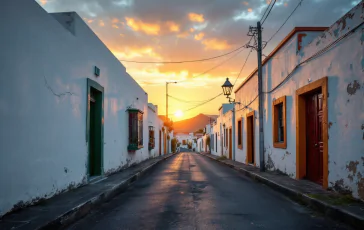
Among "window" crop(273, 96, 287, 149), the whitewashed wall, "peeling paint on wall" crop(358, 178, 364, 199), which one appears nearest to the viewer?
"peeling paint on wall" crop(358, 178, 364, 199)

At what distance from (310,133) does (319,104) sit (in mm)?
975

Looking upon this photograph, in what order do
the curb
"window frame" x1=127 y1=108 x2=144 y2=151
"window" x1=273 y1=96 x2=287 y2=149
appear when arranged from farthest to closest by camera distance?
"window frame" x1=127 y1=108 x2=144 y2=151
"window" x1=273 y1=96 x2=287 y2=149
the curb

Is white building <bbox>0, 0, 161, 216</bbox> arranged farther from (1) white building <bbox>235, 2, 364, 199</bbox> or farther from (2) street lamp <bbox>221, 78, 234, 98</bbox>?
(2) street lamp <bbox>221, 78, 234, 98</bbox>

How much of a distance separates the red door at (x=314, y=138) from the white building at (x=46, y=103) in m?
5.94

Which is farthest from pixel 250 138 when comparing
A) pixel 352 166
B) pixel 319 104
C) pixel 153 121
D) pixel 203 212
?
pixel 153 121

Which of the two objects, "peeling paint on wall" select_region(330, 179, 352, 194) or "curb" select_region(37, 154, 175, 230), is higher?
"peeling paint on wall" select_region(330, 179, 352, 194)

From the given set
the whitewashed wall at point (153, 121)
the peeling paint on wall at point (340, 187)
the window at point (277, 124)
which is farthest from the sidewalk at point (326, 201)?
the whitewashed wall at point (153, 121)

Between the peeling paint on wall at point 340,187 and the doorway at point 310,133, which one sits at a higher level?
the doorway at point 310,133

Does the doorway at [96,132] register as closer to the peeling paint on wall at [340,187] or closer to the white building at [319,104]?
the white building at [319,104]

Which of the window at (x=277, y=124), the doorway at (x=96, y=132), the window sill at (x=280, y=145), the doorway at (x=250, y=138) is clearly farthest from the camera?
the doorway at (x=250, y=138)

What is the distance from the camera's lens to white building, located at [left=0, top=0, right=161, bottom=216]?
15.5 feet

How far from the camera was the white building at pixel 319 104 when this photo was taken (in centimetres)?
585

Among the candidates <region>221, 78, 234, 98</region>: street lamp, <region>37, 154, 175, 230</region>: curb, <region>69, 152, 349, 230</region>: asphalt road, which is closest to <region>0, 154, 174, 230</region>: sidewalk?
<region>37, 154, 175, 230</region>: curb

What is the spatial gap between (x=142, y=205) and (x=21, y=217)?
7.55ft
